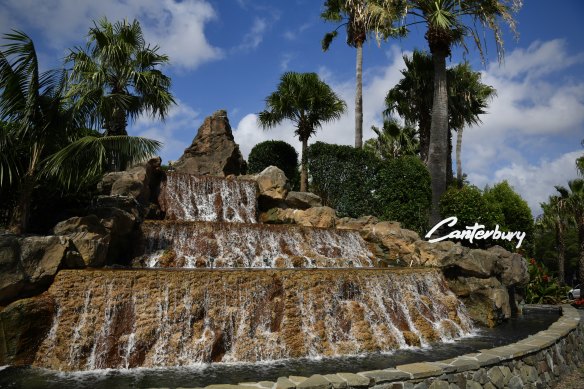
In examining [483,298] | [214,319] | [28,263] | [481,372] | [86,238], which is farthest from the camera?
[483,298]

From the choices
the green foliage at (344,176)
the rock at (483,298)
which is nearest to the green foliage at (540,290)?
the rock at (483,298)

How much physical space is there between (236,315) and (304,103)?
18.6 meters

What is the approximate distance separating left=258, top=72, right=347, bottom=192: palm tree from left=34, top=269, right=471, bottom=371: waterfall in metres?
16.4

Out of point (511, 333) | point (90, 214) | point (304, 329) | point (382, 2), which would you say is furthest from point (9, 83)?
point (382, 2)

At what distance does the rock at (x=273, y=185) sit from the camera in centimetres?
1959

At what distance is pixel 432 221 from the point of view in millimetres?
19844

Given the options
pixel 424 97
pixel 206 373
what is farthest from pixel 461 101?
pixel 206 373

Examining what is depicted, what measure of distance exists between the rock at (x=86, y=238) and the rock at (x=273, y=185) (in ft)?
31.7

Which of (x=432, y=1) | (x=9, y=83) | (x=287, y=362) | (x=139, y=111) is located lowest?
(x=287, y=362)

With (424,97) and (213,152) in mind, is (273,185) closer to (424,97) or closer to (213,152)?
(213,152)

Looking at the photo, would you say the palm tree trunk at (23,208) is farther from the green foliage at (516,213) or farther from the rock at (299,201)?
the green foliage at (516,213)

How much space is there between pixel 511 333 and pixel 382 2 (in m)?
18.0

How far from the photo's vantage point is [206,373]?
7188 mm

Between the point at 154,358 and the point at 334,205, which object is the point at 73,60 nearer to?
the point at 334,205
